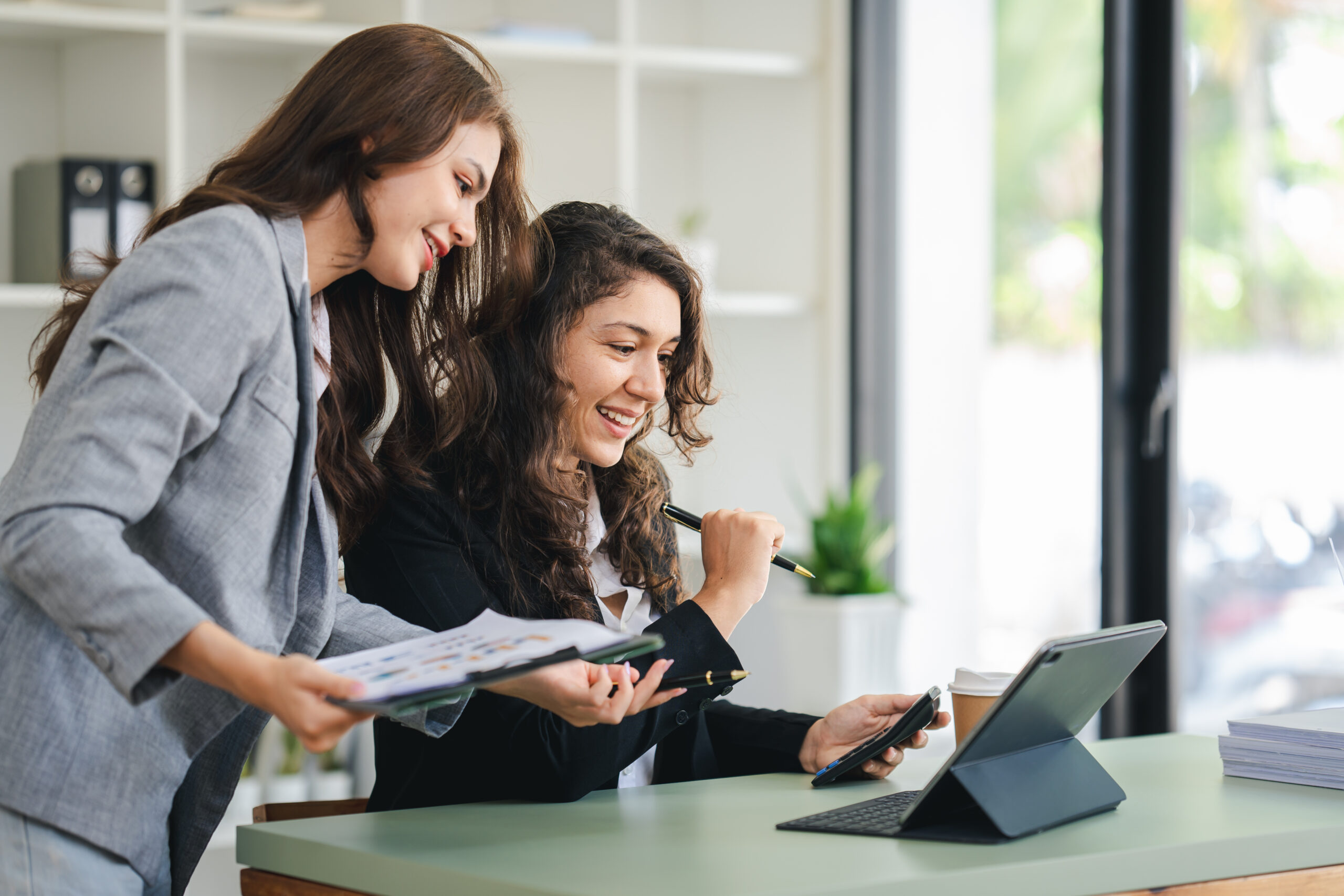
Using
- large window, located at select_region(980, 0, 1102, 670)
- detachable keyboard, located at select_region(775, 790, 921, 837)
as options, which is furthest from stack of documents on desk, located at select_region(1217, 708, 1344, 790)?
large window, located at select_region(980, 0, 1102, 670)

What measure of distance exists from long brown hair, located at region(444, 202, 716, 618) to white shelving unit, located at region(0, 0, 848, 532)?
1.51 meters

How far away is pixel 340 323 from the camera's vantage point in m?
1.56

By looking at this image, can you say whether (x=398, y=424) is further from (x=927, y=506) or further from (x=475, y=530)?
(x=927, y=506)

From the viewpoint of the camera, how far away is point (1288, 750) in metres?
1.48

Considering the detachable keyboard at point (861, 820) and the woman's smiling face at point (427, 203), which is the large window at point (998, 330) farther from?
the woman's smiling face at point (427, 203)

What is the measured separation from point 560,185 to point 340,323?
194 cm

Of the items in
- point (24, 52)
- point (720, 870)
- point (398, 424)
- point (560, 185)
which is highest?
point (24, 52)

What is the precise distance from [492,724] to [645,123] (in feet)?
8.43

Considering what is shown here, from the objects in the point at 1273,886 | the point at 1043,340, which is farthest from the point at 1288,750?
the point at 1043,340

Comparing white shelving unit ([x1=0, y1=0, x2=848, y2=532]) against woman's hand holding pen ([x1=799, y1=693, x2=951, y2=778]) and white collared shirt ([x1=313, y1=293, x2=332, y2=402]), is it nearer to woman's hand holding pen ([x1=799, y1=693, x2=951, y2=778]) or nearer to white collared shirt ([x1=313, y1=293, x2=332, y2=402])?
white collared shirt ([x1=313, y1=293, x2=332, y2=402])

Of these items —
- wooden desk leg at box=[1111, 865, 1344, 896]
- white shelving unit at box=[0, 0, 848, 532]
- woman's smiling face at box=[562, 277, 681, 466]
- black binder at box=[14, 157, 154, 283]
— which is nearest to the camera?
wooden desk leg at box=[1111, 865, 1344, 896]

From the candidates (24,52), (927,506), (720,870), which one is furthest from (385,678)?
(927,506)

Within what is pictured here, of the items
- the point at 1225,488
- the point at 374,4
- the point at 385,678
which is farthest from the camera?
the point at 374,4

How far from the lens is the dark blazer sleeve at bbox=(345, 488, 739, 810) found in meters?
1.40
